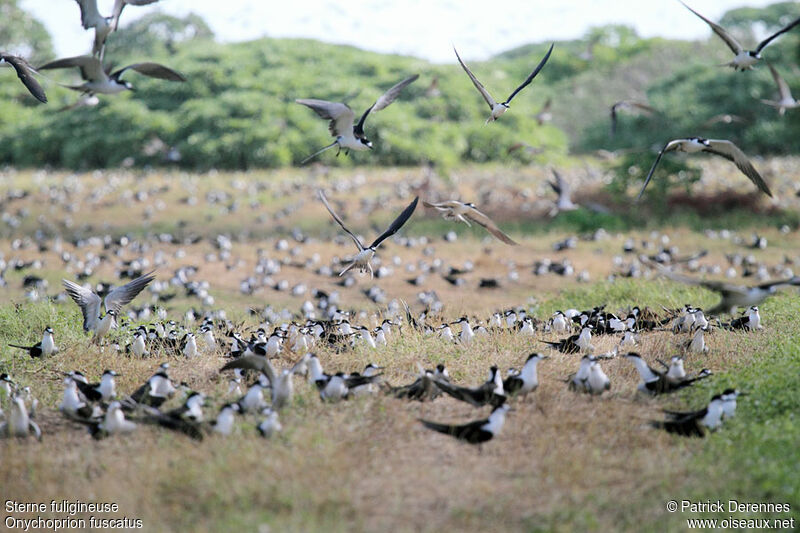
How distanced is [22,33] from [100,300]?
46.3m

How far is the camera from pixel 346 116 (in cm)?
1035

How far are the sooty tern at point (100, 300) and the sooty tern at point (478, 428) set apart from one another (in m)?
4.77

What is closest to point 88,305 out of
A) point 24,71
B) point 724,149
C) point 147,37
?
point 24,71

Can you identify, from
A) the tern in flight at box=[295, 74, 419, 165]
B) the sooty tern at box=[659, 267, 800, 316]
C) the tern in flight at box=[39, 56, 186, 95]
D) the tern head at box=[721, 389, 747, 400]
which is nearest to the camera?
the sooty tern at box=[659, 267, 800, 316]

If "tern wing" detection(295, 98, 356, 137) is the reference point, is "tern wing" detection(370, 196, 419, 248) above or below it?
below

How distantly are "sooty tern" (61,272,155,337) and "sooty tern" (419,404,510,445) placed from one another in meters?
4.77

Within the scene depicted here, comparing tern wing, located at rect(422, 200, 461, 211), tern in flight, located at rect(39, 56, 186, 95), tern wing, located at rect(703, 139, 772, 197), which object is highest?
tern in flight, located at rect(39, 56, 186, 95)

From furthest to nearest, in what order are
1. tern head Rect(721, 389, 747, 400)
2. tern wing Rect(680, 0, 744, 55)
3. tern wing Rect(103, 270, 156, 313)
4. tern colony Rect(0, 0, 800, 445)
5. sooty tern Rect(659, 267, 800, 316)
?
1. tern wing Rect(103, 270, 156, 313)
2. tern wing Rect(680, 0, 744, 55)
3. tern head Rect(721, 389, 747, 400)
4. tern colony Rect(0, 0, 800, 445)
5. sooty tern Rect(659, 267, 800, 316)

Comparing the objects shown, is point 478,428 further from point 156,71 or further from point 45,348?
point 156,71

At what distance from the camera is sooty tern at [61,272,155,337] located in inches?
380

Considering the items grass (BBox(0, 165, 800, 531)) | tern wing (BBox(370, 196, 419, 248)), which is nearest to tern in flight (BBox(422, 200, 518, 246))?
tern wing (BBox(370, 196, 419, 248))

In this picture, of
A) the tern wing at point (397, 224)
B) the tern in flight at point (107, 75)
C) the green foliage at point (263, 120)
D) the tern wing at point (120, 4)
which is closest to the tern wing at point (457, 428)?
the tern wing at point (397, 224)

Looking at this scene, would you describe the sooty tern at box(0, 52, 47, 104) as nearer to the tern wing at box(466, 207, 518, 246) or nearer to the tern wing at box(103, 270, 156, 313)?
the tern wing at box(103, 270, 156, 313)

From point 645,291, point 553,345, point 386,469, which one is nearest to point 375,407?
point 386,469
